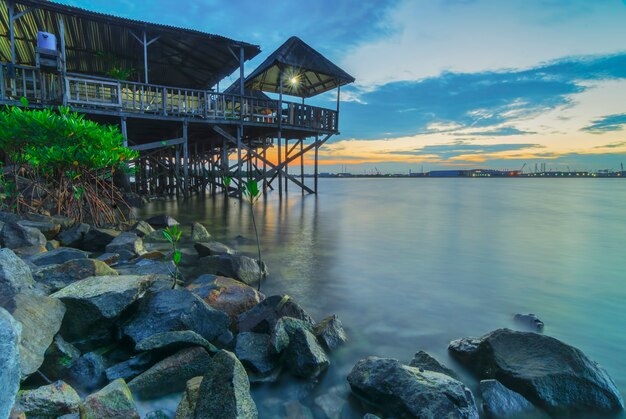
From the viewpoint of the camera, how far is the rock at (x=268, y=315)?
3314mm

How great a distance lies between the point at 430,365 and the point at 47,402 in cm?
269

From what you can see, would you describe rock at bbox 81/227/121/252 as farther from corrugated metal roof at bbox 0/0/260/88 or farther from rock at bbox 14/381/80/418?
corrugated metal roof at bbox 0/0/260/88

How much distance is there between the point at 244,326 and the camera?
132 inches

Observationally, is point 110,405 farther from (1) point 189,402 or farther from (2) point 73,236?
(2) point 73,236

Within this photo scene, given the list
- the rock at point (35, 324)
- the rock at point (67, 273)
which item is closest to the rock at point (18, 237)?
A: the rock at point (67, 273)

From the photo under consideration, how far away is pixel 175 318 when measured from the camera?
3012mm

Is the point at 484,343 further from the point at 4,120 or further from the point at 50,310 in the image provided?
the point at 4,120

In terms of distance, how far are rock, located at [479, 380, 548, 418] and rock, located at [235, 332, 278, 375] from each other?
1.69m

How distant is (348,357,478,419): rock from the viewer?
7.05ft

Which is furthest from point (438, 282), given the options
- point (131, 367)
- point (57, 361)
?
point (57, 361)

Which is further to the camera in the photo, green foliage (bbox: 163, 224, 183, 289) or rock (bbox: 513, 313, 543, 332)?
rock (bbox: 513, 313, 543, 332)

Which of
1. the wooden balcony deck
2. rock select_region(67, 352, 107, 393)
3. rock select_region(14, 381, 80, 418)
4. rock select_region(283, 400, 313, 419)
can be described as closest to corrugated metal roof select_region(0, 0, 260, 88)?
the wooden balcony deck

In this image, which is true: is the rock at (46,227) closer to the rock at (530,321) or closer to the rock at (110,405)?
the rock at (110,405)

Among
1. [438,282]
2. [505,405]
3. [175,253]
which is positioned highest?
[175,253]
